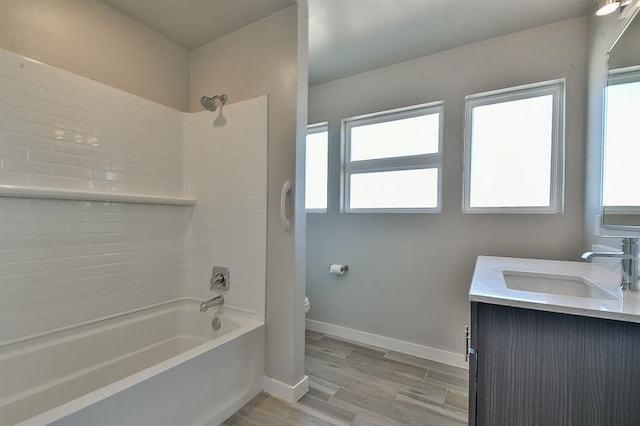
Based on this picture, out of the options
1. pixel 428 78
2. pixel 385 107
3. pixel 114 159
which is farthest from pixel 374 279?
pixel 114 159

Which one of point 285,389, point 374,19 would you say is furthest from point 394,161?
point 285,389

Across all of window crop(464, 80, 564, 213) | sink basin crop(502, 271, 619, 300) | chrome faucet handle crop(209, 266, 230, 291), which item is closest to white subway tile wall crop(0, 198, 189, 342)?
chrome faucet handle crop(209, 266, 230, 291)

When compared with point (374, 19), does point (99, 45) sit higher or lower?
lower

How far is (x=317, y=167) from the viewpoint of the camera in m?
2.93

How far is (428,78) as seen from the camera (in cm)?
229

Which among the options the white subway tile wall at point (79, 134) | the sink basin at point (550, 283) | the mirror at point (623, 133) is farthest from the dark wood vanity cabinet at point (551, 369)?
the white subway tile wall at point (79, 134)

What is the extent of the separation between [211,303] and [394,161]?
1867 mm

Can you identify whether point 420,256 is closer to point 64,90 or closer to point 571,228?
point 571,228

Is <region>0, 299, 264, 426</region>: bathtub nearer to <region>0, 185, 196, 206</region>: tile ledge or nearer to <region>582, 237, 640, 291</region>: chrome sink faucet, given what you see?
<region>0, 185, 196, 206</region>: tile ledge

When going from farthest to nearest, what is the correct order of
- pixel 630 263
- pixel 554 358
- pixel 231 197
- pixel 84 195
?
1. pixel 231 197
2. pixel 84 195
3. pixel 630 263
4. pixel 554 358

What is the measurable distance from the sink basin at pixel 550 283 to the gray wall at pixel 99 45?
249cm

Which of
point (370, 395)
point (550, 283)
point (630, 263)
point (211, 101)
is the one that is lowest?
point (370, 395)

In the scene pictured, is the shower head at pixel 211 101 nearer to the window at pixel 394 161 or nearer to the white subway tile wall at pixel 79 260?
the white subway tile wall at pixel 79 260

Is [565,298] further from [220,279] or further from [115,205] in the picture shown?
[115,205]
